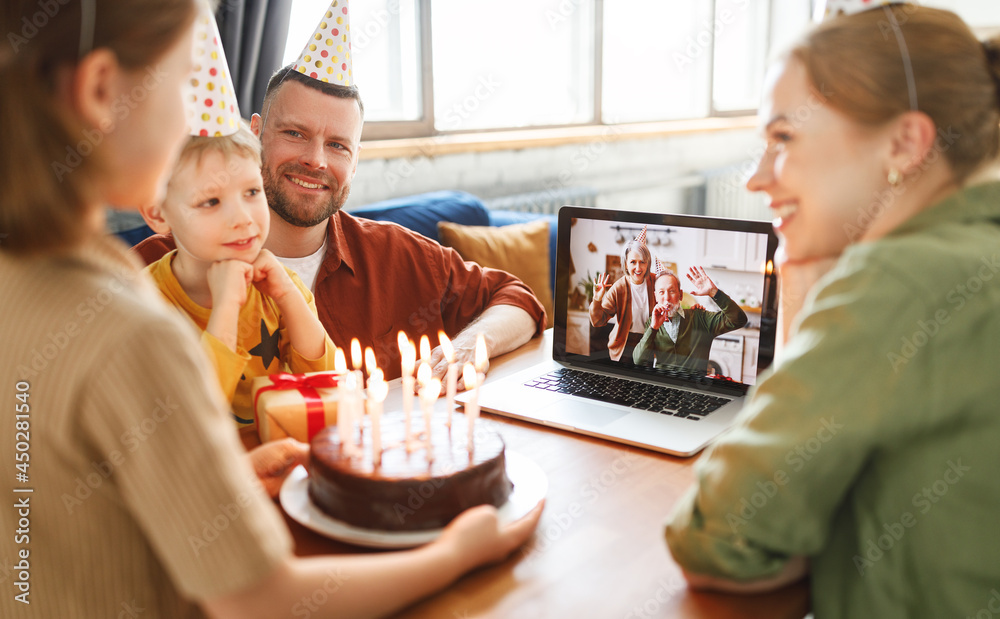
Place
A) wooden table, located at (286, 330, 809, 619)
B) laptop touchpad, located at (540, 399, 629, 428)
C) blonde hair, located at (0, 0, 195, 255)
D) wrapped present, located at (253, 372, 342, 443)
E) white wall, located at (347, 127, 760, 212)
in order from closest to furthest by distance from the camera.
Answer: blonde hair, located at (0, 0, 195, 255)
wooden table, located at (286, 330, 809, 619)
wrapped present, located at (253, 372, 342, 443)
laptop touchpad, located at (540, 399, 629, 428)
white wall, located at (347, 127, 760, 212)

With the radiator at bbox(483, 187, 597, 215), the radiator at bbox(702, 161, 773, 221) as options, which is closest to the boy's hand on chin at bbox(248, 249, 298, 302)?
the radiator at bbox(483, 187, 597, 215)

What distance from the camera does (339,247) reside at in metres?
1.91

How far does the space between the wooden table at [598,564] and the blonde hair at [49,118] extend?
42 centimetres

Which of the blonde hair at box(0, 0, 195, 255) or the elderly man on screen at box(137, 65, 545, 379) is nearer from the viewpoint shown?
the blonde hair at box(0, 0, 195, 255)

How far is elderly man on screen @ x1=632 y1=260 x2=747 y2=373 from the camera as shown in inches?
52.7

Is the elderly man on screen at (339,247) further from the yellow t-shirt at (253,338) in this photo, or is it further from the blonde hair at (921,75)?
the blonde hair at (921,75)

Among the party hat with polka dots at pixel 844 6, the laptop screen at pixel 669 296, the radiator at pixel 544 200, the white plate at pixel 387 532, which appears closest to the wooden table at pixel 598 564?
the white plate at pixel 387 532

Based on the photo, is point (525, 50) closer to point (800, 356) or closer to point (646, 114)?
point (646, 114)

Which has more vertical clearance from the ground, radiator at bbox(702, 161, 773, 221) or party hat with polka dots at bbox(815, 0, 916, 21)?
party hat with polka dots at bbox(815, 0, 916, 21)

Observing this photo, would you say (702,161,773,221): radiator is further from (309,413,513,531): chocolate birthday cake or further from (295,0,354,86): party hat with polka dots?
(309,413,513,531): chocolate birthday cake

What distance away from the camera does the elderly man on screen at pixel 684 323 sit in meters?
1.34

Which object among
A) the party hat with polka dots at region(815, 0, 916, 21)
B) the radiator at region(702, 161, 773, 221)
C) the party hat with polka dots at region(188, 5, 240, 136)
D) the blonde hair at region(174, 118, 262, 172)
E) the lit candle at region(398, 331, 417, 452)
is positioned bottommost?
the radiator at region(702, 161, 773, 221)

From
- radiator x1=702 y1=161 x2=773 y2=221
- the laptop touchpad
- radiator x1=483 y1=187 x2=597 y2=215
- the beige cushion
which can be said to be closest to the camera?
the laptop touchpad

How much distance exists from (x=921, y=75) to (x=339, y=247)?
1364 millimetres
